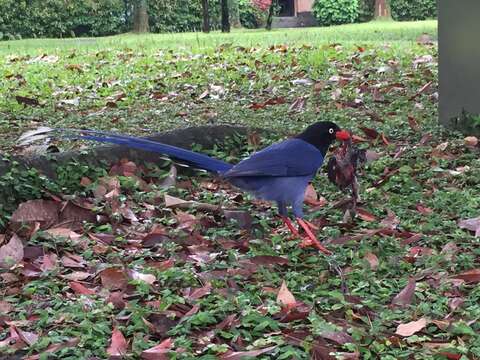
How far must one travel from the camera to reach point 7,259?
3510 mm

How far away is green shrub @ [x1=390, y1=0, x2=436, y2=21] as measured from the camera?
3119 centimetres

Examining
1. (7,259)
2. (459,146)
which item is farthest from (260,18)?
(7,259)

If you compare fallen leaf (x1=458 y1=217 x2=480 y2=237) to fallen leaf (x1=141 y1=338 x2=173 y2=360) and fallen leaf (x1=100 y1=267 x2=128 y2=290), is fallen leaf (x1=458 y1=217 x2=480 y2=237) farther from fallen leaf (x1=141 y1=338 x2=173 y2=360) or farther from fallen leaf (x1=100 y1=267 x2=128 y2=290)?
fallen leaf (x1=141 y1=338 x2=173 y2=360)

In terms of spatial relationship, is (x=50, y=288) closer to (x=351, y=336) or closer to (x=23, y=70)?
(x=351, y=336)

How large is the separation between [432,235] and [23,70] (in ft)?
24.4

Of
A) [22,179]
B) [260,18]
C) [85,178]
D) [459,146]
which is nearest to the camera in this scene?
[22,179]

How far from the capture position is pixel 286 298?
10.1 feet

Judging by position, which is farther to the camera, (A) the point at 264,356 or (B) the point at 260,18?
(B) the point at 260,18

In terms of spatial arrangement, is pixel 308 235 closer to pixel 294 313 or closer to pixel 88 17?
pixel 294 313

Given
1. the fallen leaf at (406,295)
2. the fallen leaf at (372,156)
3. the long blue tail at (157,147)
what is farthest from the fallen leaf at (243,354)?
the fallen leaf at (372,156)

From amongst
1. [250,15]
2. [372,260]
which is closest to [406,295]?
[372,260]

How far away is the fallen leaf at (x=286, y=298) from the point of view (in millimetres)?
2995

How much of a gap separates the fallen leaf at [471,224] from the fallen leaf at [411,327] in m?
1.11

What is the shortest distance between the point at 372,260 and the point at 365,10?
2927 centimetres
